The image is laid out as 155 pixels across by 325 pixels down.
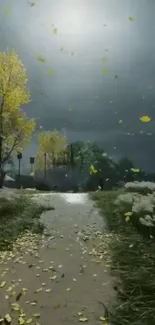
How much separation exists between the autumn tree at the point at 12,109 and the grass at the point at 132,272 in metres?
12.6

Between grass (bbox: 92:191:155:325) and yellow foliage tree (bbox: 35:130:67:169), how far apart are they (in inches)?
1235

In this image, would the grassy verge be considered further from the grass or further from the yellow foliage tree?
the yellow foliage tree

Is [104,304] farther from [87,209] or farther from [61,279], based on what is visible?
[87,209]

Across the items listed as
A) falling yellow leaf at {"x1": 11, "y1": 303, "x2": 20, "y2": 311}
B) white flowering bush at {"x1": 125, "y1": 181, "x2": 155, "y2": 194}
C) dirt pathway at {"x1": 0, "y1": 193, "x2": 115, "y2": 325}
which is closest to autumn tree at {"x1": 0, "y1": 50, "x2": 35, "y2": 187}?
white flowering bush at {"x1": 125, "y1": 181, "x2": 155, "y2": 194}

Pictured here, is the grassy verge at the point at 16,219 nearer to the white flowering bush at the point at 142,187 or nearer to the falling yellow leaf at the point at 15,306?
the falling yellow leaf at the point at 15,306

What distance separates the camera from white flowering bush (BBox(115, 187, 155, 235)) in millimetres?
6683

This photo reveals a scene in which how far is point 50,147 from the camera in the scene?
40.2m

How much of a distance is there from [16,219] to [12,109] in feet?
40.0

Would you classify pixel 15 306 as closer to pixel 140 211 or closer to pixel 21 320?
pixel 21 320

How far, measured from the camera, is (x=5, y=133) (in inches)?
859

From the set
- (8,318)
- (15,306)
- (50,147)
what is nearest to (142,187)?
(15,306)

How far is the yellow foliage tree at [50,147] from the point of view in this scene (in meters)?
39.7

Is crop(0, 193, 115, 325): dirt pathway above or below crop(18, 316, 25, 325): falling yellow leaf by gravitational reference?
above

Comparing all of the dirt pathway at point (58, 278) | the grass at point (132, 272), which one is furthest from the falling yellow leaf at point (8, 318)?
the grass at point (132, 272)
